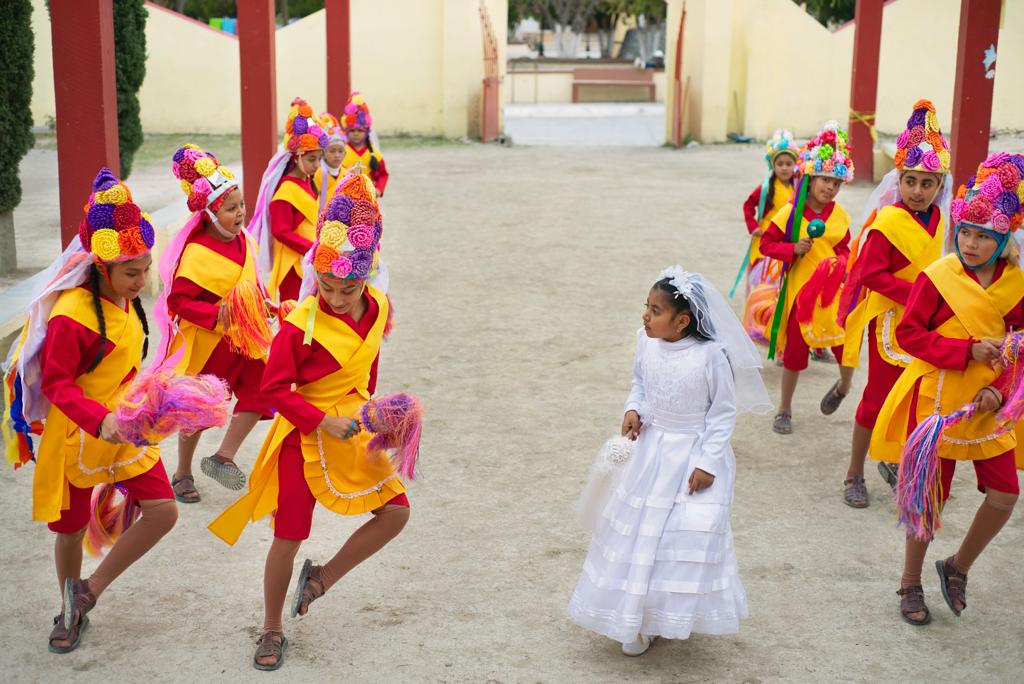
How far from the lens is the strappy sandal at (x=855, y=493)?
6.17 m

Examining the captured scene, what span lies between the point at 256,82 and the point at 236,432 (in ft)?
23.1

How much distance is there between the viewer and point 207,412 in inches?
168

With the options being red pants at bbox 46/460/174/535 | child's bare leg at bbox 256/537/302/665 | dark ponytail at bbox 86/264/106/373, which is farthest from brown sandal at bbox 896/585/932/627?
dark ponytail at bbox 86/264/106/373

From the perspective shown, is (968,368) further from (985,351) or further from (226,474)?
(226,474)

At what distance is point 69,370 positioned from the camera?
4.35 m

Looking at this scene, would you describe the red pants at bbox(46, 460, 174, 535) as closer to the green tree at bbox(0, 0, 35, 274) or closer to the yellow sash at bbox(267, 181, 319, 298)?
the yellow sash at bbox(267, 181, 319, 298)

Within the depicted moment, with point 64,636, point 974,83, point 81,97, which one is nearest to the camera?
point 64,636

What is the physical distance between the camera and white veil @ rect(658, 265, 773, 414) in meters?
4.52

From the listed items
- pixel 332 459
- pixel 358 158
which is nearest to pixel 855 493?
pixel 332 459

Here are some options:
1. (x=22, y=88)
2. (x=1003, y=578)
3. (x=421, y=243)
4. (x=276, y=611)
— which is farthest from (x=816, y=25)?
(x=276, y=611)

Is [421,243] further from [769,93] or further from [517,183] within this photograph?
[769,93]

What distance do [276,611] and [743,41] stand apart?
65.7ft

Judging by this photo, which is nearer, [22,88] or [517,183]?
[22,88]

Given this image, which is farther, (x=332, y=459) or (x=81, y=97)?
(x=81, y=97)
